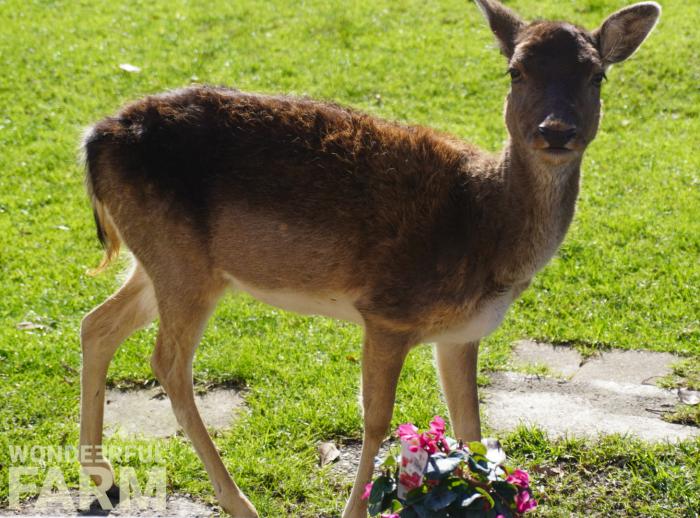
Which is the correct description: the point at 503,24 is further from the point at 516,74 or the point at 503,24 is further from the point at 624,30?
the point at 624,30

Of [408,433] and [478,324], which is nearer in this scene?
[408,433]

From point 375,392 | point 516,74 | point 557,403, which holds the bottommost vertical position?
point 557,403

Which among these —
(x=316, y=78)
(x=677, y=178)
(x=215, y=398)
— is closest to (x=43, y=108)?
(x=316, y=78)

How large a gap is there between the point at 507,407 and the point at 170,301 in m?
2.11

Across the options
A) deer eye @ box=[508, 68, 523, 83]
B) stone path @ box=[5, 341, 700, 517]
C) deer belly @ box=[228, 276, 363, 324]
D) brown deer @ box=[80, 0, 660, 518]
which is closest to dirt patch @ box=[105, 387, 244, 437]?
stone path @ box=[5, 341, 700, 517]

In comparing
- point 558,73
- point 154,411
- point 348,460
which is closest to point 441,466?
point 348,460

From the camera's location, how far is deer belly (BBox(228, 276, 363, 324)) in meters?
5.10

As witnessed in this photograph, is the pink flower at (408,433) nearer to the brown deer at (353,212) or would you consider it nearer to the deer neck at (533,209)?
the brown deer at (353,212)

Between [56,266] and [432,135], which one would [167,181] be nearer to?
[432,135]

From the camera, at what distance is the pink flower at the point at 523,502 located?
12.3 feet

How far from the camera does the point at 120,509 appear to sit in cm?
508

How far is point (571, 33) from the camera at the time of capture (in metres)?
4.77

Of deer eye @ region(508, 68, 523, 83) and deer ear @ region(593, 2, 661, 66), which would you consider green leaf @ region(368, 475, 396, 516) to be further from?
deer ear @ region(593, 2, 661, 66)

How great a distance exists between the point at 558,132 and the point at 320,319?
2976 mm
